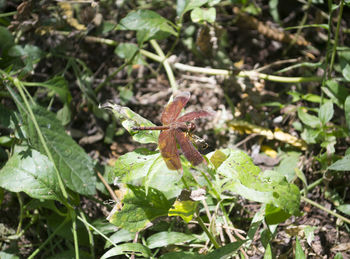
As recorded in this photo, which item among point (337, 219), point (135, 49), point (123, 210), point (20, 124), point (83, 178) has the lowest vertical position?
point (337, 219)

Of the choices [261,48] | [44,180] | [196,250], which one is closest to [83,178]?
[44,180]

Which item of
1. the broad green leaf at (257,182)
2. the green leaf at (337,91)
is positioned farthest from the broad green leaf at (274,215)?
the green leaf at (337,91)

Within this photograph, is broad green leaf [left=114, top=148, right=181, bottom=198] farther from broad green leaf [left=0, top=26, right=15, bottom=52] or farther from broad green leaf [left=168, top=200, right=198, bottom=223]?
broad green leaf [left=0, top=26, right=15, bottom=52]

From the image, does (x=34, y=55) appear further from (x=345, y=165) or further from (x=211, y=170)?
(x=345, y=165)

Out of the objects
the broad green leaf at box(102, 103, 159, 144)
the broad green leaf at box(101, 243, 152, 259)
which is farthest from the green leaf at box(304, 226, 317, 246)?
the broad green leaf at box(102, 103, 159, 144)

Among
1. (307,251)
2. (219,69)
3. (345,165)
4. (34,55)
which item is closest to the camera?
(345,165)

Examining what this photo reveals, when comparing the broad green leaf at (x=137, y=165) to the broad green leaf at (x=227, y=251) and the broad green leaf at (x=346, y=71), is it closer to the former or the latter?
the broad green leaf at (x=227, y=251)
